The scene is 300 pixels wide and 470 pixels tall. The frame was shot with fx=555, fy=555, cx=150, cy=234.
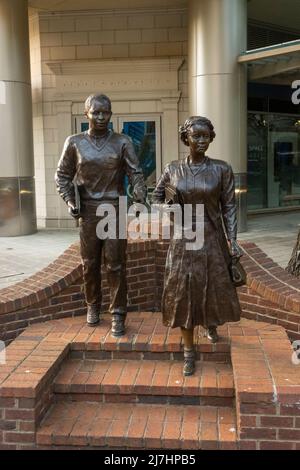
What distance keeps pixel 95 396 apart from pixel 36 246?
20.8 feet

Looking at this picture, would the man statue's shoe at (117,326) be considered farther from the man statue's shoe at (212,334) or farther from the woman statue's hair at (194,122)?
the woman statue's hair at (194,122)

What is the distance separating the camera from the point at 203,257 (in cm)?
370

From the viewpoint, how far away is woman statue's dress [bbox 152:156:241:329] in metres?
3.67

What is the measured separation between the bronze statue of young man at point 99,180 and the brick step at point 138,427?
0.75 m

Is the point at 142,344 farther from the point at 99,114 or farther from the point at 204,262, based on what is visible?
the point at 99,114

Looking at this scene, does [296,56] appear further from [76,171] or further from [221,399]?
[221,399]

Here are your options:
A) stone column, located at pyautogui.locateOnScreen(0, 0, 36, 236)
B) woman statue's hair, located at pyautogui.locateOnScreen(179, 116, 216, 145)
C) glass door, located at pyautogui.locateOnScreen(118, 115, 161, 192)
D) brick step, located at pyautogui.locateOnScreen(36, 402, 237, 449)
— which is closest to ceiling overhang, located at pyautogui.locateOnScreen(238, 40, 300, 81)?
glass door, located at pyautogui.locateOnScreen(118, 115, 161, 192)

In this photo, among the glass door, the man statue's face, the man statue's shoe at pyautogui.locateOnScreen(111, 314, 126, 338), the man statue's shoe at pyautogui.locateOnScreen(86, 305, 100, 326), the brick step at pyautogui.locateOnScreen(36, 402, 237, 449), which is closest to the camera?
the brick step at pyautogui.locateOnScreen(36, 402, 237, 449)

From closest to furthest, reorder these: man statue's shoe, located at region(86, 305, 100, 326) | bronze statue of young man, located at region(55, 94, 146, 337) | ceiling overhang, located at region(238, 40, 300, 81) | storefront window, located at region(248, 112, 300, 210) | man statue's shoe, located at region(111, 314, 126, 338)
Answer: bronze statue of young man, located at region(55, 94, 146, 337) < man statue's shoe, located at region(111, 314, 126, 338) < man statue's shoe, located at region(86, 305, 100, 326) < ceiling overhang, located at region(238, 40, 300, 81) < storefront window, located at region(248, 112, 300, 210)

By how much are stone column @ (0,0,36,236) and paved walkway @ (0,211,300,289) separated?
0.60 metres

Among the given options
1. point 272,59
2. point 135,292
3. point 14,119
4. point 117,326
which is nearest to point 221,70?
point 272,59

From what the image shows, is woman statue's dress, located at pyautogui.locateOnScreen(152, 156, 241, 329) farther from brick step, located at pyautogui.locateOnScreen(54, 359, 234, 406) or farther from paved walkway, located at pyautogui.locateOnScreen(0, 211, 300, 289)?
paved walkway, located at pyautogui.locateOnScreen(0, 211, 300, 289)

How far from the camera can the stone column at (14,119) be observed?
1046 cm

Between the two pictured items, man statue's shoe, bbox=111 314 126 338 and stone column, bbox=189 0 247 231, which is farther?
stone column, bbox=189 0 247 231
